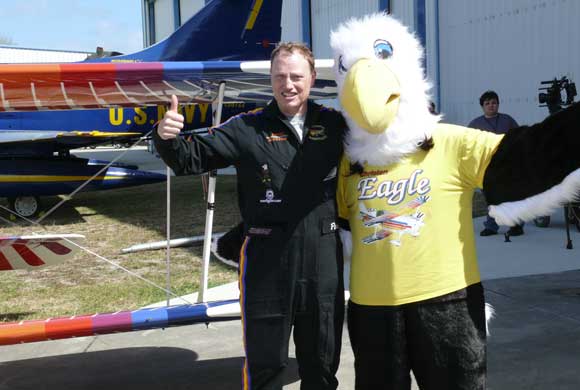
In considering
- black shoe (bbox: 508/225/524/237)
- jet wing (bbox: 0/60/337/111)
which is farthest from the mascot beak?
black shoe (bbox: 508/225/524/237)

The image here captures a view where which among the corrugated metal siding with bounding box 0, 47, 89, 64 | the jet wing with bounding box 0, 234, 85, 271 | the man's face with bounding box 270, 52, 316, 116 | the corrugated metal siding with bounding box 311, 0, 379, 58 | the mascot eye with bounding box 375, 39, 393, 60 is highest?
the corrugated metal siding with bounding box 0, 47, 89, 64

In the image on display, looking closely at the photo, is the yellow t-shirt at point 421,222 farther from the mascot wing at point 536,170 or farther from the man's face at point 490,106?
the man's face at point 490,106

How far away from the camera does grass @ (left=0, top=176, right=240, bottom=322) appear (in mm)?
5859

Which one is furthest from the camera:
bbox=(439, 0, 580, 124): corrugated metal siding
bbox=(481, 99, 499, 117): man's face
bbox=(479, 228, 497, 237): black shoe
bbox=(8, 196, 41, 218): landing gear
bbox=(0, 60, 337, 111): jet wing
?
bbox=(8, 196, 41, 218): landing gear

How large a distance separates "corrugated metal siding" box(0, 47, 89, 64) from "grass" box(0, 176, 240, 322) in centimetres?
2621

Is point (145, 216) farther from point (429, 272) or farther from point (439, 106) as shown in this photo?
point (429, 272)

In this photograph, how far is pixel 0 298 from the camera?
241 inches

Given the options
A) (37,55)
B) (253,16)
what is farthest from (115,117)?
(37,55)

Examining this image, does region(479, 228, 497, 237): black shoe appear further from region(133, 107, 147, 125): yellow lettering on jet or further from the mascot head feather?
region(133, 107, 147, 125): yellow lettering on jet

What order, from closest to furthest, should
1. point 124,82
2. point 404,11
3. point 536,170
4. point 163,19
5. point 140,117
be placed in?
point 536,170
point 124,82
point 140,117
point 404,11
point 163,19

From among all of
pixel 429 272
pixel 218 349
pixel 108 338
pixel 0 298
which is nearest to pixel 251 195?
pixel 429 272

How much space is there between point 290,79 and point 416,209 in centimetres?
67

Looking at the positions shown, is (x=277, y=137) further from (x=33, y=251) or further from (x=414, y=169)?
(x=33, y=251)

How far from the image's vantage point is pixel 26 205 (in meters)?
11.0
